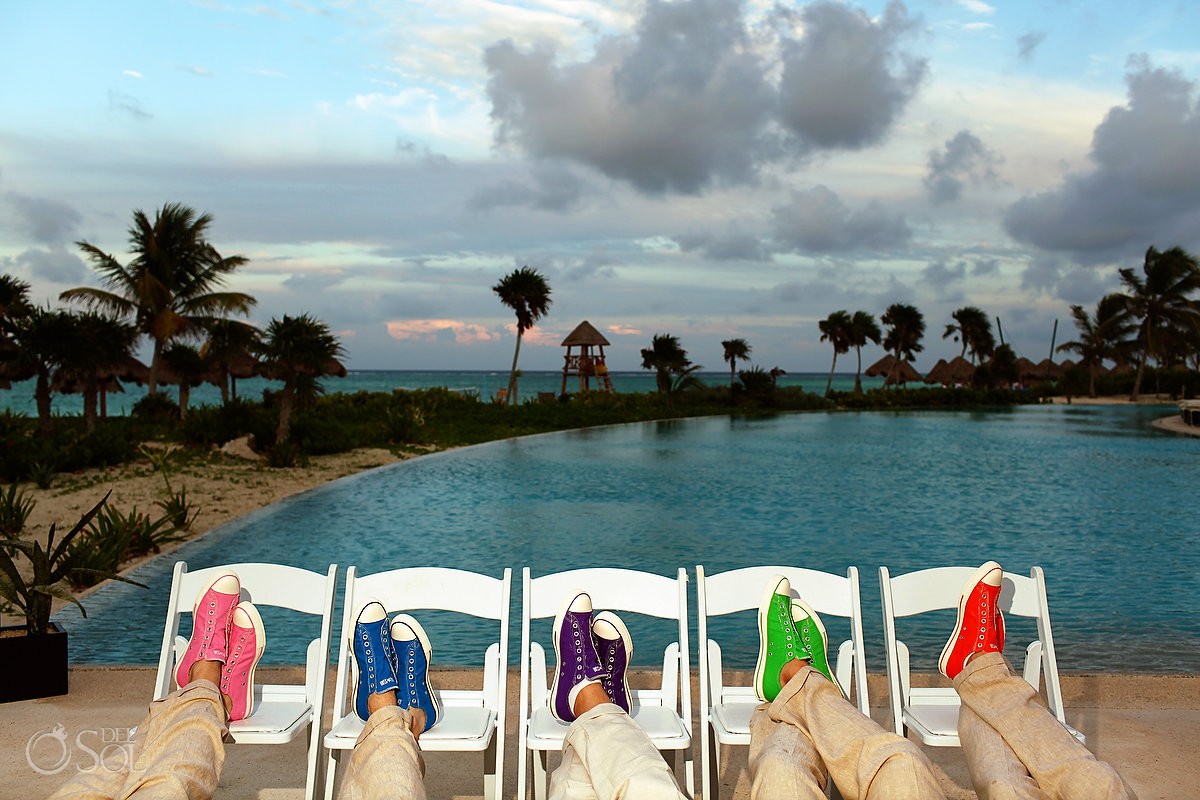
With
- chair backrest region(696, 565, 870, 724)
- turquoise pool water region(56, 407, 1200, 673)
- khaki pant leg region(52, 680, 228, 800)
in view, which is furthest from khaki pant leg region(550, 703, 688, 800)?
turquoise pool water region(56, 407, 1200, 673)

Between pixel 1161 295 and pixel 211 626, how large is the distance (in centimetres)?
5603

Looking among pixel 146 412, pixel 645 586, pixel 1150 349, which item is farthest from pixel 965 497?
pixel 1150 349

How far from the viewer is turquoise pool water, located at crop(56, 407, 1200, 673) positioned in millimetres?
7516

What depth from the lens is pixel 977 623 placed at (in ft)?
10.8

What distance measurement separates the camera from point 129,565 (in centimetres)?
943

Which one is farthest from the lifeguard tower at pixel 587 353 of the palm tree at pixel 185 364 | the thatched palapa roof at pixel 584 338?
the palm tree at pixel 185 364

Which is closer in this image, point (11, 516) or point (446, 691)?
point (446, 691)

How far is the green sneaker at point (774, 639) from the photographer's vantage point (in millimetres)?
3303

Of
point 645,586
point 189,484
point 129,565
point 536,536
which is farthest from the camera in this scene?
point 189,484

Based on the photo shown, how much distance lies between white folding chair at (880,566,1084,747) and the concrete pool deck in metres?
0.37

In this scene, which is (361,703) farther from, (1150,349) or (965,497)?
(1150,349)

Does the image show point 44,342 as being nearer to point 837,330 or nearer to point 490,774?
point 490,774

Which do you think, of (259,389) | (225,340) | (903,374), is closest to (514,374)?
(225,340)

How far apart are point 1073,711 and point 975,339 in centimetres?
6811
